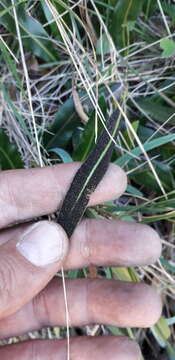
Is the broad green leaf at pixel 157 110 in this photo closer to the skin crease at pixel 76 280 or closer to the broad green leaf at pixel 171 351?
the skin crease at pixel 76 280

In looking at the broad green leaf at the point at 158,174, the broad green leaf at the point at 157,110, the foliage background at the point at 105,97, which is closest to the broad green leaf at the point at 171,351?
the foliage background at the point at 105,97

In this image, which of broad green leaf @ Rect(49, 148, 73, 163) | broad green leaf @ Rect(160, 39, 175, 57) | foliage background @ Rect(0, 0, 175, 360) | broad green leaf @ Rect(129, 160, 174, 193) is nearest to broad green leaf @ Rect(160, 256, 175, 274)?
foliage background @ Rect(0, 0, 175, 360)

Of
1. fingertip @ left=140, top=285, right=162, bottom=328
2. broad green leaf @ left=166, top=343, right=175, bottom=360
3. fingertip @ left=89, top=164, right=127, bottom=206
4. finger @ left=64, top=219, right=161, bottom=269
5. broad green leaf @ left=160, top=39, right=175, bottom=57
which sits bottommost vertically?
broad green leaf @ left=166, top=343, right=175, bottom=360

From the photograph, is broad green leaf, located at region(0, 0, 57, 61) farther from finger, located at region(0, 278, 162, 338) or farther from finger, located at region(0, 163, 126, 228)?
finger, located at region(0, 278, 162, 338)

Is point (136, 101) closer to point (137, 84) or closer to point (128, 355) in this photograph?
point (137, 84)

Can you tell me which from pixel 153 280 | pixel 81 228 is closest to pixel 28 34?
pixel 81 228

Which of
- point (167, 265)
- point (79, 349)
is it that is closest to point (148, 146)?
point (167, 265)

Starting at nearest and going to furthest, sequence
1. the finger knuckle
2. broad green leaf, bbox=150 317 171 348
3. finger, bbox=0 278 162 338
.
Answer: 1. the finger knuckle
2. finger, bbox=0 278 162 338
3. broad green leaf, bbox=150 317 171 348
